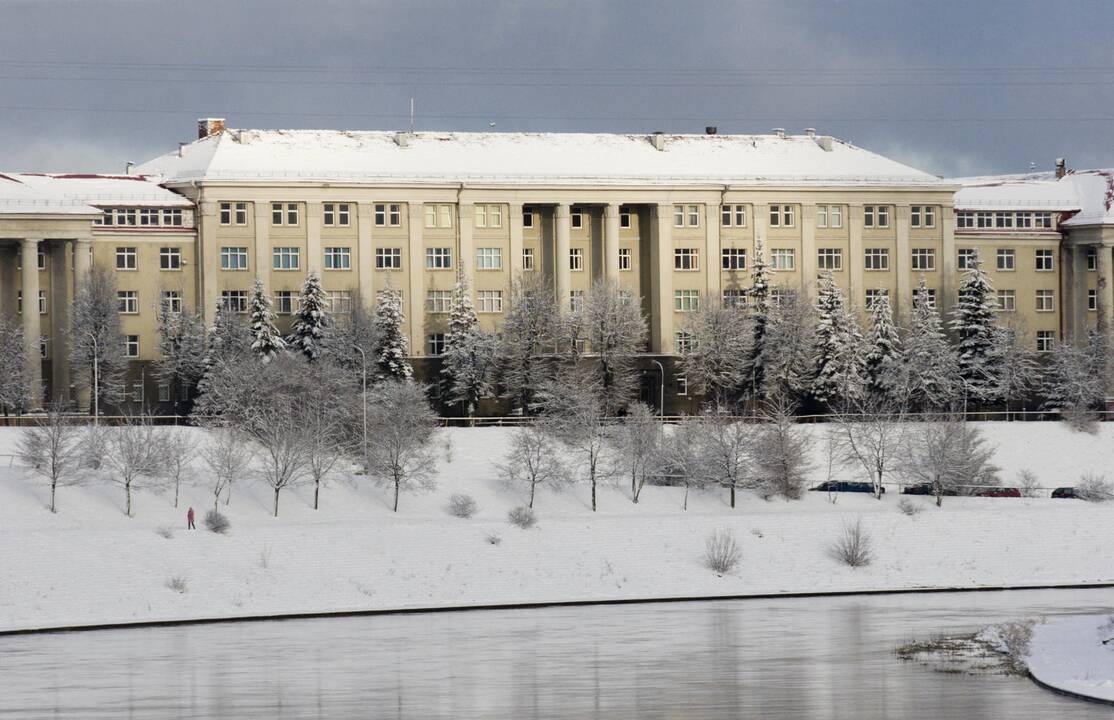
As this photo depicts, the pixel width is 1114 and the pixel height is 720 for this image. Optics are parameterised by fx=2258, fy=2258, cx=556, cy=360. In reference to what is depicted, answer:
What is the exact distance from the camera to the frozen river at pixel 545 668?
40.2m

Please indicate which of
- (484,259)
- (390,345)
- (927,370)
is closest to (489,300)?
(484,259)

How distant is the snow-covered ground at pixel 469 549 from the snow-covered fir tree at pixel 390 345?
60.8 ft

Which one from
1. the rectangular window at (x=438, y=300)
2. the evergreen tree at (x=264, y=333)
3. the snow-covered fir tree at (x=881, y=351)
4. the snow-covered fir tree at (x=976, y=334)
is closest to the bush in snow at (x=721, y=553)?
the evergreen tree at (x=264, y=333)

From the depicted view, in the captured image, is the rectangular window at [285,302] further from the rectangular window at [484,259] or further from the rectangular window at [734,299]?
the rectangular window at [734,299]

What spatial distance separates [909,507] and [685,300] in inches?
1621

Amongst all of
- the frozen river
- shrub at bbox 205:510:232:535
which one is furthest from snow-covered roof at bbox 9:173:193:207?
the frozen river

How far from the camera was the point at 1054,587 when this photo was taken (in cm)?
6975

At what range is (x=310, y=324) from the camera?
341 feet

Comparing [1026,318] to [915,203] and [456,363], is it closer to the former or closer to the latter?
[915,203]

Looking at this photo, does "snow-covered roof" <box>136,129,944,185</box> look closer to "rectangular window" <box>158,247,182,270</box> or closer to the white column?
"rectangular window" <box>158,247,182,270</box>

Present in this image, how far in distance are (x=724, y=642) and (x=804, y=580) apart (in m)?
19.8

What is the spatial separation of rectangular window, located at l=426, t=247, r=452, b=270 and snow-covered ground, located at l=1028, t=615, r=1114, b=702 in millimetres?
70363

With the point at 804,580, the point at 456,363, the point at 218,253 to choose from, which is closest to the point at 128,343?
the point at 218,253

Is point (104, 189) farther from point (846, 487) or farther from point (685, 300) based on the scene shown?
point (846, 487)
